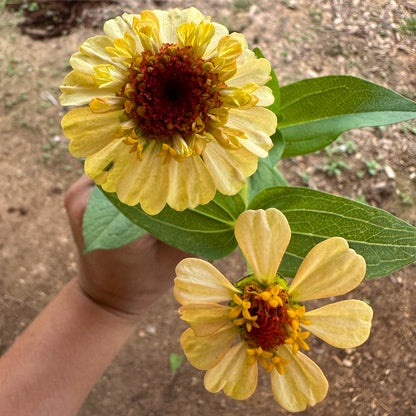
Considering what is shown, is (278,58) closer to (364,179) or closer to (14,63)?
(364,179)

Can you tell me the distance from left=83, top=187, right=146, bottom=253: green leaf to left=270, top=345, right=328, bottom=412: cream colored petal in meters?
0.28

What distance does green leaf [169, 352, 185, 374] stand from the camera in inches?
50.1

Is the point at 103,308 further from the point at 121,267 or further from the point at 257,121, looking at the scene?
the point at 257,121

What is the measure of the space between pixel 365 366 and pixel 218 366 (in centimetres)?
90

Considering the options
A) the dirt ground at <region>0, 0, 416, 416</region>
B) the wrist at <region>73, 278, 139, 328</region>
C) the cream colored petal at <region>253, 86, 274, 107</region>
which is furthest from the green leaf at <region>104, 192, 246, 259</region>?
the dirt ground at <region>0, 0, 416, 416</region>

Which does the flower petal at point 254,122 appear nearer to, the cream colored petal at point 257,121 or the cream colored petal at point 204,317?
the cream colored petal at point 257,121

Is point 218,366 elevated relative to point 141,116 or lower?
lower

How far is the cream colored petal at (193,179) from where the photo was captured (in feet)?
1.48

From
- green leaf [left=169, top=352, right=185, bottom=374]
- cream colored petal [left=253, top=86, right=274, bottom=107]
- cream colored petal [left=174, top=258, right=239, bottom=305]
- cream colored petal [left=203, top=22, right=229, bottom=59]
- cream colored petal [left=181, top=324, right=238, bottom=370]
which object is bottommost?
green leaf [left=169, top=352, right=185, bottom=374]

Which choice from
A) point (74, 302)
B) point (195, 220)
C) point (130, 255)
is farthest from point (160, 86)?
point (74, 302)

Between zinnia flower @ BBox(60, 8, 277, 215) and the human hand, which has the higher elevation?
zinnia flower @ BBox(60, 8, 277, 215)

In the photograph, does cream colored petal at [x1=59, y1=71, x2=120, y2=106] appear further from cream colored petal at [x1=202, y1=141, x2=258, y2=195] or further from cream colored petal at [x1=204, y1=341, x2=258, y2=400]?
cream colored petal at [x1=204, y1=341, x2=258, y2=400]

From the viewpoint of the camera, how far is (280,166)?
139 centimetres

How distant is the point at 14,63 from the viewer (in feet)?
5.28
